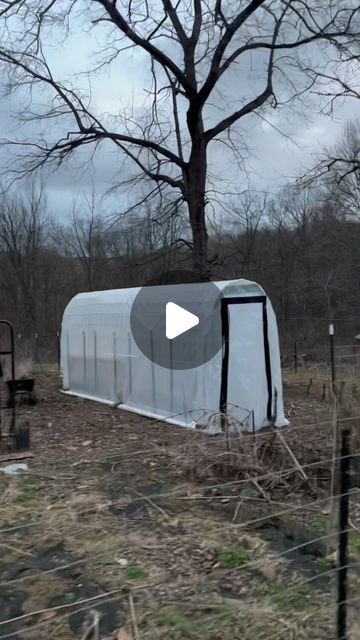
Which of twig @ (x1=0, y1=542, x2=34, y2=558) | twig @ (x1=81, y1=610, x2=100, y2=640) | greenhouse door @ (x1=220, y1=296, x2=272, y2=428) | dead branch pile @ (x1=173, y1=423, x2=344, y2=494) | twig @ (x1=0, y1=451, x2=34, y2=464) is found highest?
greenhouse door @ (x1=220, y1=296, x2=272, y2=428)

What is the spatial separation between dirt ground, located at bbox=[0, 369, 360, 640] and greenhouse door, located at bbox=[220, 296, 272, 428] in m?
Answer: 2.02

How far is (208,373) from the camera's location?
10062 millimetres

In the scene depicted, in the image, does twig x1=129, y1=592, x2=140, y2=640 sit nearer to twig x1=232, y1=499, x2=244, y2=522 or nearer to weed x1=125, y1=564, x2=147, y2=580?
weed x1=125, y1=564, x2=147, y2=580

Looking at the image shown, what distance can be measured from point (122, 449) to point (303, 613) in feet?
17.1

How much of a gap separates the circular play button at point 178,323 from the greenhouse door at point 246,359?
217 mm

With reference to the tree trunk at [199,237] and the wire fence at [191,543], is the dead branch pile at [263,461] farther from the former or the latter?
Result: the tree trunk at [199,237]

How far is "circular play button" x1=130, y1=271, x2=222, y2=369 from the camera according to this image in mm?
10086

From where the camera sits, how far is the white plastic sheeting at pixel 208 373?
10008 millimetres

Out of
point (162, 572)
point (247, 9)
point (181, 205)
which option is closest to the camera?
point (162, 572)

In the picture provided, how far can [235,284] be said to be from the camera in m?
10.2

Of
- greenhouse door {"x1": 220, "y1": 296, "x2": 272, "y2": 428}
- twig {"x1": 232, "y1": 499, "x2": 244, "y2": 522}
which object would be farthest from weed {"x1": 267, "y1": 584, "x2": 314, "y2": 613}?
greenhouse door {"x1": 220, "y1": 296, "x2": 272, "y2": 428}

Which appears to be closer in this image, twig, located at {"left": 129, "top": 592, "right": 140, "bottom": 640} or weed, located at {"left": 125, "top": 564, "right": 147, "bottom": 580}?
twig, located at {"left": 129, "top": 592, "right": 140, "bottom": 640}

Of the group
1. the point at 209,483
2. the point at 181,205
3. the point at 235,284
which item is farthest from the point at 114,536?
the point at 181,205

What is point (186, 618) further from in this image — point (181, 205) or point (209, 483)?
point (181, 205)
